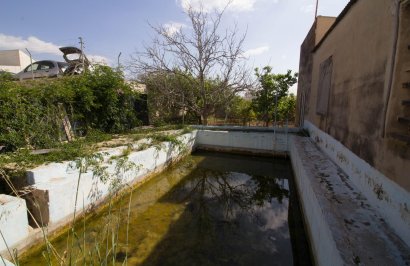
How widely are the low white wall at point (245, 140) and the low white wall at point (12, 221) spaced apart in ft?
23.5

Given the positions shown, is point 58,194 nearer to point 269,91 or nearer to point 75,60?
point 75,60

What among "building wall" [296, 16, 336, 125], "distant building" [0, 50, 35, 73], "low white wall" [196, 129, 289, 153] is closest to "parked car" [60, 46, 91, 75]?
"low white wall" [196, 129, 289, 153]

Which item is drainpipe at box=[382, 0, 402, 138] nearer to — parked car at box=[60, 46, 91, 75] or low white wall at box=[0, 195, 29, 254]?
low white wall at box=[0, 195, 29, 254]

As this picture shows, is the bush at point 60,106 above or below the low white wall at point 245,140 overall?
above

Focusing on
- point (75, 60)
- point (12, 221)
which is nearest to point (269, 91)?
point (75, 60)

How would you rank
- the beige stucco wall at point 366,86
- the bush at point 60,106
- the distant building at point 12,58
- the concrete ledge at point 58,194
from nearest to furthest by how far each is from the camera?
1. the beige stucco wall at point 366,86
2. the concrete ledge at point 58,194
3. the bush at point 60,106
4. the distant building at point 12,58

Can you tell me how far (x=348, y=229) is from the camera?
251 centimetres

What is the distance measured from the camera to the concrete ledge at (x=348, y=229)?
6.89 ft

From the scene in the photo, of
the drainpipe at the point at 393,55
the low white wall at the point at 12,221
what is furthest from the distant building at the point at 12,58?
the drainpipe at the point at 393,55

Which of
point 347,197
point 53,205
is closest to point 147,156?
point 53,205

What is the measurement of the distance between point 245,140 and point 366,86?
20.1 ft

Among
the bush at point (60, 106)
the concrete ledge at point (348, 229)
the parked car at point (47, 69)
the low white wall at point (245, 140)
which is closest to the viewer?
the concrete ledge at point (348, 229)

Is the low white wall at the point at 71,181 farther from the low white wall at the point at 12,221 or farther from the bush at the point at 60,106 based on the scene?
the bush at the point at 60,106

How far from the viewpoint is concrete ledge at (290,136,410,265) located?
2.10 metres
